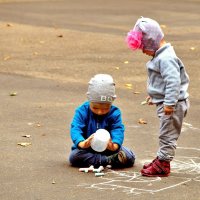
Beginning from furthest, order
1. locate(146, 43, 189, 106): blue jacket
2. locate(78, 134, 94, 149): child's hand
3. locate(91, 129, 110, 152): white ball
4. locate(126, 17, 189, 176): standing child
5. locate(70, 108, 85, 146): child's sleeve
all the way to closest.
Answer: locate(70, 108, 85, 146): child's sleeve < locate(78, 134, 94, 149): child's hand < locate(91, 129, 110, 152): white ball < locate(126, 17, 189, 176): standing child < locate(146, 43, 189, 106): blue jacket

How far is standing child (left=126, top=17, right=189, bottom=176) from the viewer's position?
252 inches

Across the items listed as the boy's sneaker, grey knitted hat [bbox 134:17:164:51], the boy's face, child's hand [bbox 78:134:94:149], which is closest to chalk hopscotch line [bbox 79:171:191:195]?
the boy's sneaker

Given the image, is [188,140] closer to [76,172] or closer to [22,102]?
[76,172]

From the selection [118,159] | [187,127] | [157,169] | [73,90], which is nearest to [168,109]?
[157,169]

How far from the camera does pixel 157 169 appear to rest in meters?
6.53

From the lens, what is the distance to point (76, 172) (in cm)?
671

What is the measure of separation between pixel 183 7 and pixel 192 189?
43.0ft

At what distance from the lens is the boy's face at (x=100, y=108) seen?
6.73 meters

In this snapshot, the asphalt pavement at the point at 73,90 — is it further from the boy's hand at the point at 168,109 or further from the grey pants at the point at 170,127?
the boy's hand at the point at 168,109

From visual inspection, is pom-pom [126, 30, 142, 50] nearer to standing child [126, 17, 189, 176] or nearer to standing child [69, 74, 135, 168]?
standing child [126, 17, 189, 176]

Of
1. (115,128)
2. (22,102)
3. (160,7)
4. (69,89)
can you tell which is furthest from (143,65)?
(160,7)

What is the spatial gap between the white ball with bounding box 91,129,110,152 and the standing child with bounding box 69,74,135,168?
0.08m

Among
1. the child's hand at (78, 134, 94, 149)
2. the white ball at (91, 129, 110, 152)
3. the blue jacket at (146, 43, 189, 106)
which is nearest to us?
the blue jacket at (146, 43, 189, 106)

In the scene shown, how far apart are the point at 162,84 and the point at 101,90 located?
516mm
